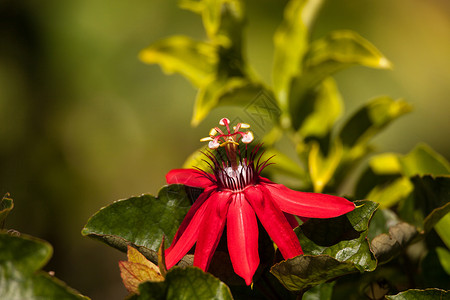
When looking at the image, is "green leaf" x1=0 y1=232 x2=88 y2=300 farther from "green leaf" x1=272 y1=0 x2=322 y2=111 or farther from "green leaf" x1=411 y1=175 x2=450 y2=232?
"green leaf" x1=272 y1=0 x2=322 y2=111

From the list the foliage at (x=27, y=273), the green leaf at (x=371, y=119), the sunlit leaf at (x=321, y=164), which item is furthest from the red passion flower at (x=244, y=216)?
the green leaf at (x=371, y=119)

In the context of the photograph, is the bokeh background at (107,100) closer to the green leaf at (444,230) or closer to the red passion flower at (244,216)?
the green leaf at (444,230)

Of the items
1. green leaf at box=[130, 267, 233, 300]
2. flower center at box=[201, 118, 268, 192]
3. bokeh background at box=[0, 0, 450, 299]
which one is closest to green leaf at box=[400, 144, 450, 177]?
flower center at box=[201, 118, 268, 192]

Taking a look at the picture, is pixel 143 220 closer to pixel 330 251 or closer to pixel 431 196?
pixel 330 251

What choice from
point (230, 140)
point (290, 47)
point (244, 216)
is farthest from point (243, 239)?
point (290, 47)

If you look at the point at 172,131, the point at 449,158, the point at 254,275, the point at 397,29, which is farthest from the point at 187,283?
the point at 397,29

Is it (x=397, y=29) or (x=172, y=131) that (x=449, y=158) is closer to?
(x=397, y=29)

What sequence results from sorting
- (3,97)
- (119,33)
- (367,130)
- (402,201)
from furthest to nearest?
1. (119,33)
2. (3,97)
3. (367,130)
4. (402,201)
